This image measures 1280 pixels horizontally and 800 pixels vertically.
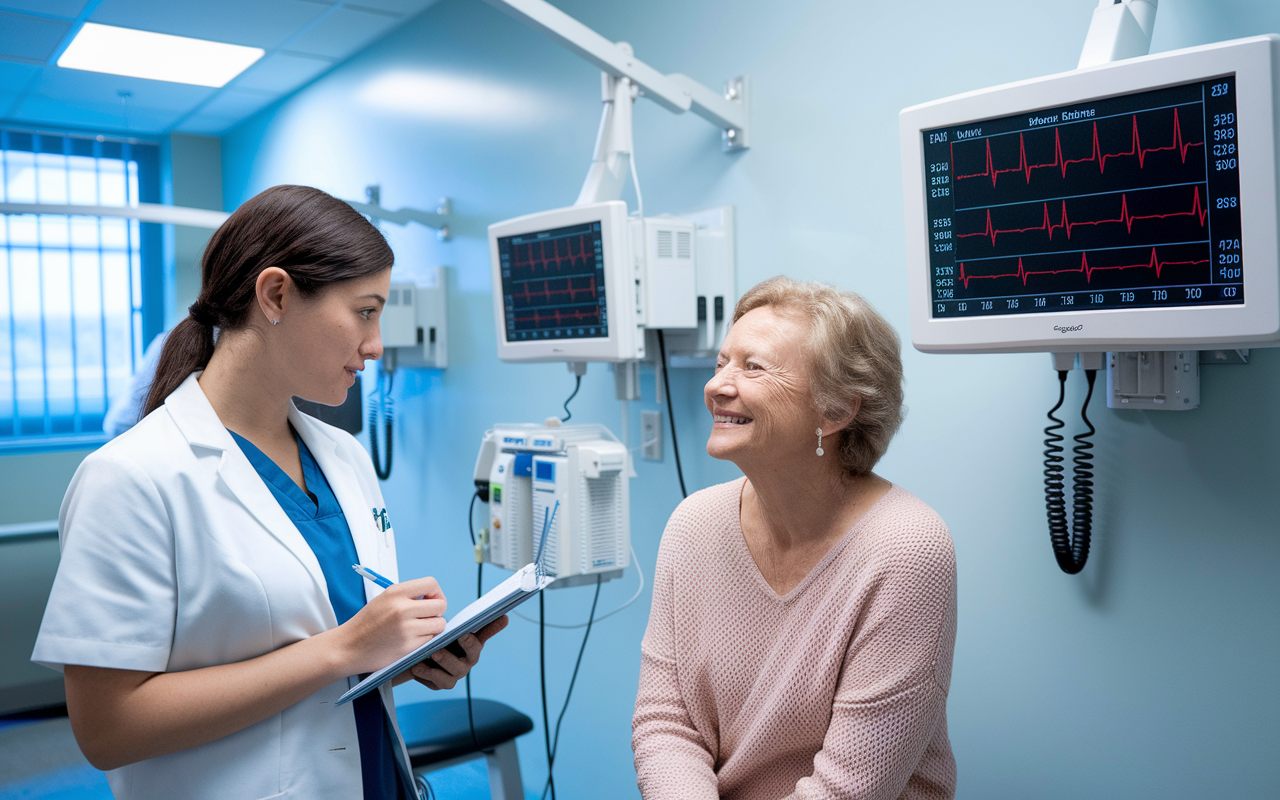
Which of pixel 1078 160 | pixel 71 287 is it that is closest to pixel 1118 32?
pixel 1078 160

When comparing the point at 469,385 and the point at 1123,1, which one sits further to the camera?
the point at 469,385

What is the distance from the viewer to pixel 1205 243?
3.72 feet

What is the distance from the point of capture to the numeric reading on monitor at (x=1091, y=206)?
1.12 meters

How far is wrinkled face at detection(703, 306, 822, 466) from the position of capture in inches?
51.3

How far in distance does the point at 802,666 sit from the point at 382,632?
22.0 inches

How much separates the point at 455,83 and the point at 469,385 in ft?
3.43

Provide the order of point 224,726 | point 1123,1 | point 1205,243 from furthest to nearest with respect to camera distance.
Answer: point 1123,1, point 1205,243, point 224,726

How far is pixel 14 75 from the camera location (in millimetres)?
4035

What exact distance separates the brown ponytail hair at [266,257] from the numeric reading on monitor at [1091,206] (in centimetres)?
83

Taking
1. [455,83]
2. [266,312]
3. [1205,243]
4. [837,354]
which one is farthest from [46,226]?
[1205,243]

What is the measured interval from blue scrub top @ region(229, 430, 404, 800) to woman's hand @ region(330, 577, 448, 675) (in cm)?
11

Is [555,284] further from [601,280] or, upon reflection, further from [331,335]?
[331,335]

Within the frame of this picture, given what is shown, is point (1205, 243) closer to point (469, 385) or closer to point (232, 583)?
point (232, 583)

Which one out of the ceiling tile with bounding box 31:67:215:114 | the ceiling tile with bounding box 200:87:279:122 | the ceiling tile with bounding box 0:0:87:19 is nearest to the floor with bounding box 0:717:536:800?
the ceiling tile with bounding box 0:0:87:19
